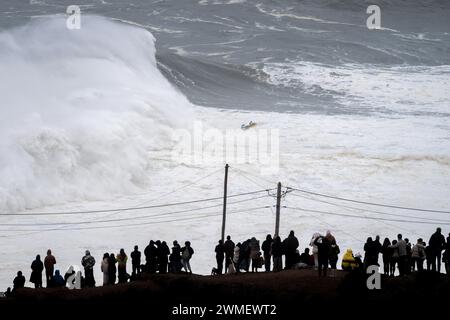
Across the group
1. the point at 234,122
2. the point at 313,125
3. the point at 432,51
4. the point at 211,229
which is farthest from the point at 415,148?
the point at 432,51

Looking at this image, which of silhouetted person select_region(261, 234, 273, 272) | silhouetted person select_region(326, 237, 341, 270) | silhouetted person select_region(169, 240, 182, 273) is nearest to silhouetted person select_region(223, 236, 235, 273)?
silhouetted person select_region(261, 234, 273, 272)

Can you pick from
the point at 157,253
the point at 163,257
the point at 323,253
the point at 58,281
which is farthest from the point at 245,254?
the point at 58,281

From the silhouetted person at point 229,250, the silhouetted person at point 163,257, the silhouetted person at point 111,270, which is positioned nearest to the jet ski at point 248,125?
the silhouetted person at point 229,250

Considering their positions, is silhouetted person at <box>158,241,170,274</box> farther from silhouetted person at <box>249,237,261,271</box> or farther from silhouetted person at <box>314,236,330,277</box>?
silhouetted person at <box>314,236,330,277</box>

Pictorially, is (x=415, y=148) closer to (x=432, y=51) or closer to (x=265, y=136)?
(x=265, y=136)
